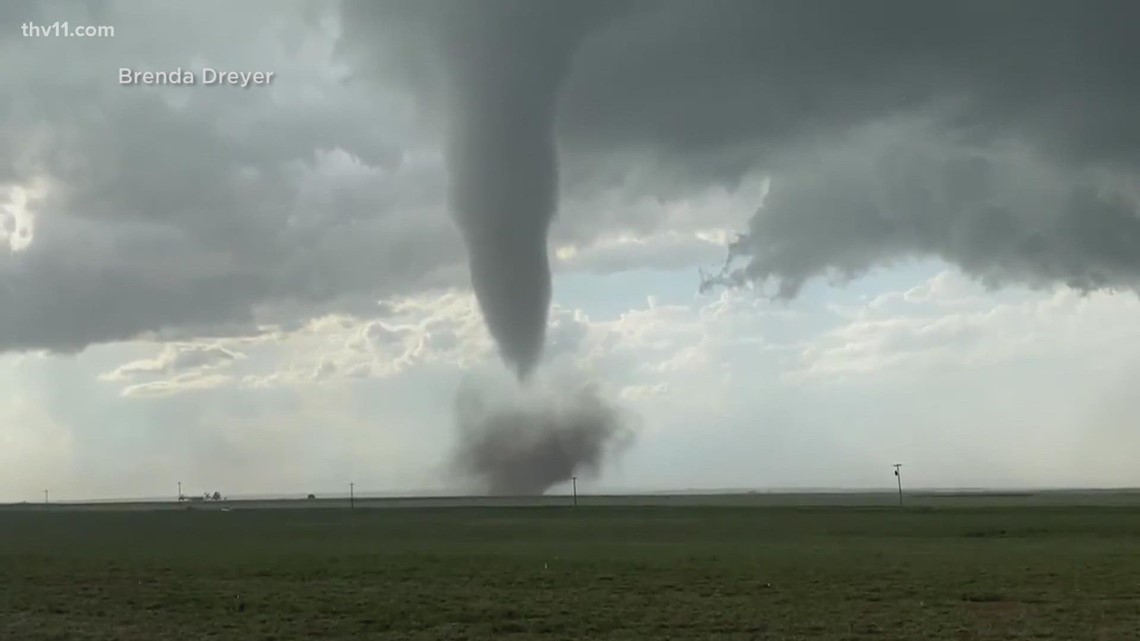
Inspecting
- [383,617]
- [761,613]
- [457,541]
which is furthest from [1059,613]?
[457,541]

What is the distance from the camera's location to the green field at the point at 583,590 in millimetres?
25406

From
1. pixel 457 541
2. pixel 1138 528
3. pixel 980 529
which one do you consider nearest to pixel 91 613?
pixel 457 541

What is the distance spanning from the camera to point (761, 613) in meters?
27.5

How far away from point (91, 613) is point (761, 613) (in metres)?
18.6

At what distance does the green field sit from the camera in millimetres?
25406

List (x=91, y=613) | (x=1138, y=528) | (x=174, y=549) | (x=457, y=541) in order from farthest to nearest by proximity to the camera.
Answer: (x=1138, y=528), (x=457, y=541), (x=174, y=549), (x=91, y=613)

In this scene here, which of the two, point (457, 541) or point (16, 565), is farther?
point (457, 541)

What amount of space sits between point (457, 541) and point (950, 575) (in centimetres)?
3200

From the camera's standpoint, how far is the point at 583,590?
32.7m

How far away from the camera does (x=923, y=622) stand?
2569 centimetres

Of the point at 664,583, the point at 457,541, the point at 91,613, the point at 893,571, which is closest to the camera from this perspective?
the point at 91,613

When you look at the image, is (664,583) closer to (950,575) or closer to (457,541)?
(950,575)

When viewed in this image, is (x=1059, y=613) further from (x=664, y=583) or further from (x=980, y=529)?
(x=980, y=529)

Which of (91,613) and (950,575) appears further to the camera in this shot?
(950,575)
